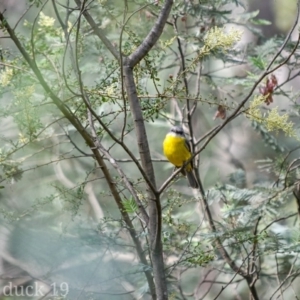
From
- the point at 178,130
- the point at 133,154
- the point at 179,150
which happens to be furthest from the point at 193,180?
the point at 133,154

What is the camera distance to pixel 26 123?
6.13 ft

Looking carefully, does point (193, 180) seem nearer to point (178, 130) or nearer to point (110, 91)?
point (178, 130)

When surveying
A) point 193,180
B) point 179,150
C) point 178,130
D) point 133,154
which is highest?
point 178,130

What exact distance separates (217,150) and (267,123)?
3444 millimetres

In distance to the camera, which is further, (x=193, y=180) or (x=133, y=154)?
(x=193, y=180)

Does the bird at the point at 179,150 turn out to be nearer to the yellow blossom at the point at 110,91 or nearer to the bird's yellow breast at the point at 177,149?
the bird's yellow breast at the point at 177,149

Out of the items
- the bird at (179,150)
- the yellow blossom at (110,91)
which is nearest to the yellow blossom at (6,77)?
the yellow blossom at (110,91)

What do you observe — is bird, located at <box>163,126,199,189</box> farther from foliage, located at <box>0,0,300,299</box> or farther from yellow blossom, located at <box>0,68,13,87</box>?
yellow blossom, located at <box>0,68,13,87</box>

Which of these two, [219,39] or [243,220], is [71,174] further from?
[219,39]

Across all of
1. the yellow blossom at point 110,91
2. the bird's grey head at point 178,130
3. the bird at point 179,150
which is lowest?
the yellow blossom at point 110,91

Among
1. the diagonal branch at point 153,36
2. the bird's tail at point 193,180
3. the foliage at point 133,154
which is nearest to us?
the diagonal branch at point 153,36

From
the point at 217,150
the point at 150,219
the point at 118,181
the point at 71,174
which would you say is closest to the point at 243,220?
the point at 118,181

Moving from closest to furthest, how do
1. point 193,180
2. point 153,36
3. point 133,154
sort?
1. point 153,36
2. point 133,154
3. point 193,180

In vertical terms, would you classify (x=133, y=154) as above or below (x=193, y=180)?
below
